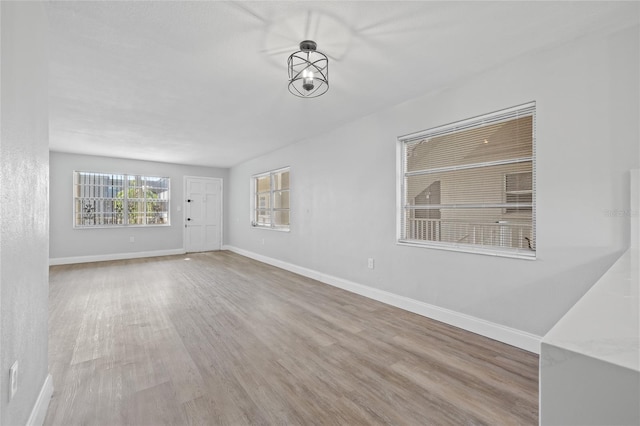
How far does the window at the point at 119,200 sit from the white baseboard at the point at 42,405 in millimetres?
5917

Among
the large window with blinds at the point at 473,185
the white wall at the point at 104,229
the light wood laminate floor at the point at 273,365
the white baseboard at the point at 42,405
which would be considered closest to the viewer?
the white baseboard at the point at 42,405

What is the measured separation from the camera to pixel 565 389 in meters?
0.48

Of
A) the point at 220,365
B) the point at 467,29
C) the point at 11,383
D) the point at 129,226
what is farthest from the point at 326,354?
the point at 129,226

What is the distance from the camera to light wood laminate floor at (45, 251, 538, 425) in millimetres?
1691

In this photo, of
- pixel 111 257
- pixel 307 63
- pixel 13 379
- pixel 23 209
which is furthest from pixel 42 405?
pixel 111 257

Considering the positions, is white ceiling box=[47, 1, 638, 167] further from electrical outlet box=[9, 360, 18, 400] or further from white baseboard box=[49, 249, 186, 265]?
white baseboard box=[49, 249, 186, 265]

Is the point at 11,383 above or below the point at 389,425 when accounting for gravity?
above

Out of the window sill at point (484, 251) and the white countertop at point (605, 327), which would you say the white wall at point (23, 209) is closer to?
the white countertop at point (605, 327)

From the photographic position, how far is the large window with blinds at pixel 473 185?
254 centimetres

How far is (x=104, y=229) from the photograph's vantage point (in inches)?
263

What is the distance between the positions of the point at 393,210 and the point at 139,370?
2.86 meters

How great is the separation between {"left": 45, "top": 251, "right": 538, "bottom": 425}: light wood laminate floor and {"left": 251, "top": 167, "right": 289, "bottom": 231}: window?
239 cm

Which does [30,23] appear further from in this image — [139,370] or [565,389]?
[565,389]

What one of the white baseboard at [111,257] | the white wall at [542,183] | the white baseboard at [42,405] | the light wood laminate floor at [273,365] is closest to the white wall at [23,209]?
the white baseboard at [42,405]
